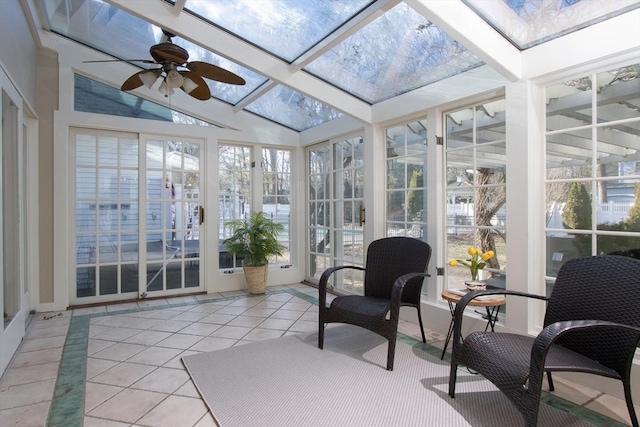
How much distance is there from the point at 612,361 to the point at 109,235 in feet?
15.8

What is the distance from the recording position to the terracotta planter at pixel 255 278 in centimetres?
488

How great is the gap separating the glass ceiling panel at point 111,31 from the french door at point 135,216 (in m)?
1.02

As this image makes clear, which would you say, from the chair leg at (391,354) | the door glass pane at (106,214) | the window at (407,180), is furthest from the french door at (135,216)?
the chair leg at (391,354)

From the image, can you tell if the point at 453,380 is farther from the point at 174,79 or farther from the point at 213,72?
the point at 174,79

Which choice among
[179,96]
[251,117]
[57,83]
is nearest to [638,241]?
[251,117]

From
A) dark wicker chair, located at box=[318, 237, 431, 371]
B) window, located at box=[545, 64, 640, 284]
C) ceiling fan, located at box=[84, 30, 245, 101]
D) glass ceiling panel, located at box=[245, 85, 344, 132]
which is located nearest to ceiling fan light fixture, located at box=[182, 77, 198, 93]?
ceiling fan, located at box=[84, 30, 245, 101]

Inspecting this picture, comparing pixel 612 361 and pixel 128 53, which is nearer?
pixel 612 361

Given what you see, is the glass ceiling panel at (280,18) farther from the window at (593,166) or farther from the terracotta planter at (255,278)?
the terracotta planter at (255,278)

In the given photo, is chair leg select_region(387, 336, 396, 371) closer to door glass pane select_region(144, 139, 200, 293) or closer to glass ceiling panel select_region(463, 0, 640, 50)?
glass ceiling panel select_region(463, 0, 640, 50)

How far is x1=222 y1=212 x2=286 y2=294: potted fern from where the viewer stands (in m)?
4.86

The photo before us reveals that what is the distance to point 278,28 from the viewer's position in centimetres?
318

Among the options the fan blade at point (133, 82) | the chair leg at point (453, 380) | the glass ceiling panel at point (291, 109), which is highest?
the glass ceiling panel at point (291, 109)

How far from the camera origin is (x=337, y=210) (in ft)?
16.2

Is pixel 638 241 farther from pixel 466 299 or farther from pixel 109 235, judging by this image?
pixel 109 235
